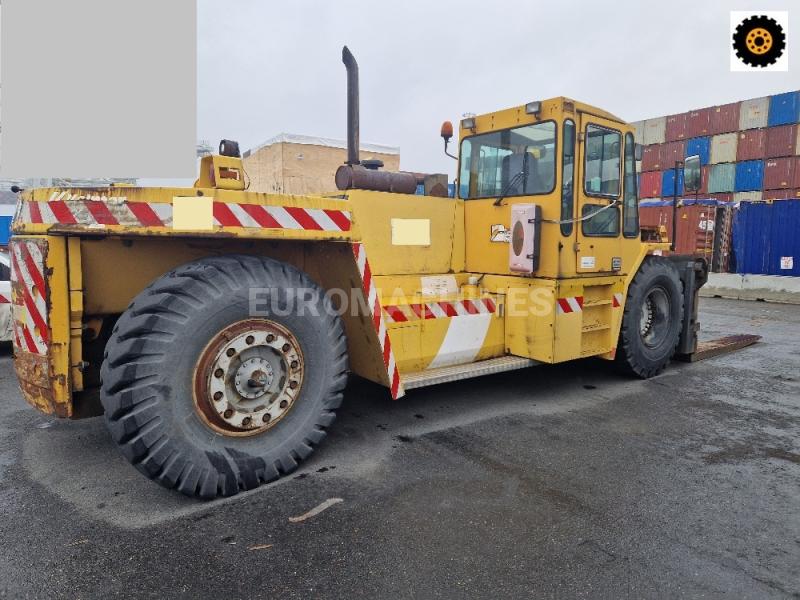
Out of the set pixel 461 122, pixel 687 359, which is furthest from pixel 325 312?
pixel 687 359

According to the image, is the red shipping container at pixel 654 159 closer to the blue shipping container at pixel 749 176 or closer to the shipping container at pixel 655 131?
the shipping container at pixel 655 131

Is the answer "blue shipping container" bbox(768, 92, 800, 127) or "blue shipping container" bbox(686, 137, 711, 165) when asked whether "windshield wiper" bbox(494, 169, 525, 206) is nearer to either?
"blue shipping container" bbox(768, 92, 800, 127)

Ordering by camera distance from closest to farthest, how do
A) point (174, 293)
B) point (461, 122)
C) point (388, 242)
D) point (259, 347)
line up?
point (174, 293) → point (259, 347) → point (388, 242) → point (461, 122)

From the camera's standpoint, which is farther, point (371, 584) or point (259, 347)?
point (259, 347)

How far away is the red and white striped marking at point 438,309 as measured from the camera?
4.34m

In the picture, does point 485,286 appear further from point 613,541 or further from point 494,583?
point 494,583

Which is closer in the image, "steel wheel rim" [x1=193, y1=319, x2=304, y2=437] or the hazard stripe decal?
the hazard stripe decal

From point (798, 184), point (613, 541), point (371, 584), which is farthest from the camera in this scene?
point (798, 184)

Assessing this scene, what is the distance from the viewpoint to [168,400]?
3.00m

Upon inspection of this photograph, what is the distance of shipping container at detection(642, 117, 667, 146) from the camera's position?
30.5m

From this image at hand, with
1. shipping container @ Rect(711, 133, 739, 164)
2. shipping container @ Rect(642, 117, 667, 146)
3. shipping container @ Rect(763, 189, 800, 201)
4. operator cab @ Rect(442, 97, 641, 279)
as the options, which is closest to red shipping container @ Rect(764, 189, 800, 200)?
shipping container @ Rect(763, 189, 800, 201)

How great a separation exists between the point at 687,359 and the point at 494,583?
18.1 feet

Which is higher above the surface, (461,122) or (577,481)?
(461,122)

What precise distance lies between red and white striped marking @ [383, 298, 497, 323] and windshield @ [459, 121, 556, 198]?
114 cm
